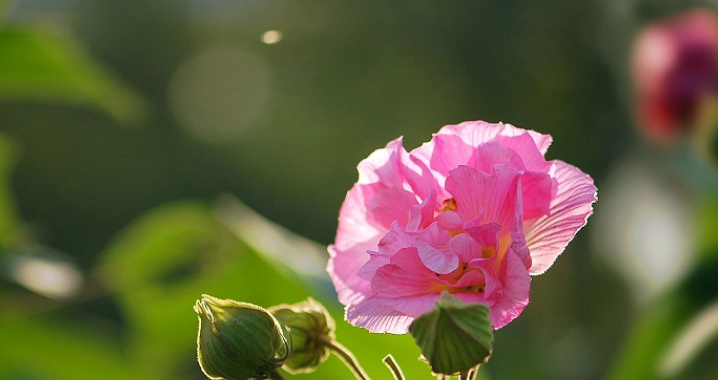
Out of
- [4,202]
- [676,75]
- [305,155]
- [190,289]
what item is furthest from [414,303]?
[305,155]

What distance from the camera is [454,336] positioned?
0.32m

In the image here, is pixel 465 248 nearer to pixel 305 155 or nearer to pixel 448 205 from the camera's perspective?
pixel 448 205

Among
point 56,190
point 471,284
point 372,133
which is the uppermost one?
point 56,190

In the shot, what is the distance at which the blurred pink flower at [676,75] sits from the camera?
1254 millimetres

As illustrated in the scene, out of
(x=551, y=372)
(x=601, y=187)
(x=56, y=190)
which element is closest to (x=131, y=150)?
(x=56, y=190)

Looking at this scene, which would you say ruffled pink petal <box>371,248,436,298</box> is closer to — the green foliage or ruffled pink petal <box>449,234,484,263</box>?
ruffled pink petal <box>449,234,484,263</box>

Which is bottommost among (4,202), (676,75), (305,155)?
(676,75)

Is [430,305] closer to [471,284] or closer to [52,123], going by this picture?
[471,284]

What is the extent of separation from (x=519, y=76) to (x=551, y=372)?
1667mm

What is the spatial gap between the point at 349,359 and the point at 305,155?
13.5ft

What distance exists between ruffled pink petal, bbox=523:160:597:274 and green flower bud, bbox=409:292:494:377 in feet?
0.16

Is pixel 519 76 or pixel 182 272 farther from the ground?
pixel 519 76

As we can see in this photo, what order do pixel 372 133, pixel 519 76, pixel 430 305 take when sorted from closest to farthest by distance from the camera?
pixel 430 305
pixel 519 76
pixel 372 133

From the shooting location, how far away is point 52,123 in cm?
458
